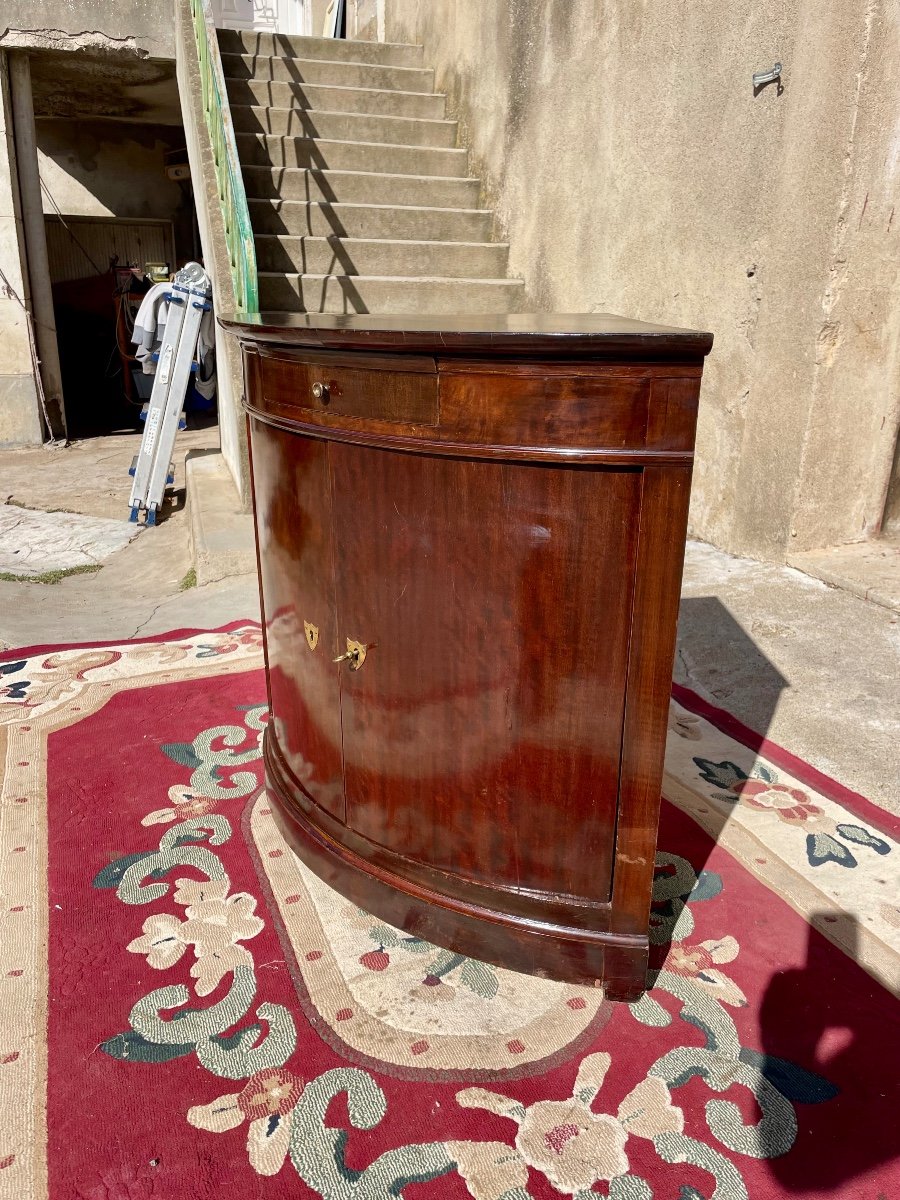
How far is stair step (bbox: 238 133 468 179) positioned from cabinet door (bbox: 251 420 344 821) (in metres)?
4.45

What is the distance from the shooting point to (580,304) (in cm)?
500

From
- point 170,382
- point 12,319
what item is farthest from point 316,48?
point 12,319

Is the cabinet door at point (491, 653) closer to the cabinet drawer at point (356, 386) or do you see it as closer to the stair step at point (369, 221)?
the cabinet drawer at point (356, 386)

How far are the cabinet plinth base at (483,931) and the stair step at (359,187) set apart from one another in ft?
15.8

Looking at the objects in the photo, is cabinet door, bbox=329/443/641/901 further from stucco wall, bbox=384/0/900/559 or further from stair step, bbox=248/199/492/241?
stair step, bbox=248/199/492/241

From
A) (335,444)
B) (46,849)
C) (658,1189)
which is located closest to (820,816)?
(658,1189)

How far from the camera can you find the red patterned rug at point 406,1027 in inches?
51.3

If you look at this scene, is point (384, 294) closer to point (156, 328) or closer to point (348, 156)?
point (348, 156)

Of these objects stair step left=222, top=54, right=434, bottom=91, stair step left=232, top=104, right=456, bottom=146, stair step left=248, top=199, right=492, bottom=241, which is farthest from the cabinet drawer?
stair step left=222, top=54, right=434, bottom=91

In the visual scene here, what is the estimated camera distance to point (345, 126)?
19.6 feet

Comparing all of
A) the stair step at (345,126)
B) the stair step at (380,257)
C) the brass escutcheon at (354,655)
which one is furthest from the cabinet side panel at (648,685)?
the stair step at (345,126)

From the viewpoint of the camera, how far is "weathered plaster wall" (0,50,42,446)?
291 inches

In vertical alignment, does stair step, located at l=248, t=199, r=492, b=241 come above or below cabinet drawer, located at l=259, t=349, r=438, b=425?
above

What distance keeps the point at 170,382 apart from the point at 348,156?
1.98 meters
